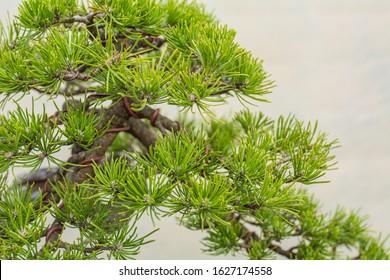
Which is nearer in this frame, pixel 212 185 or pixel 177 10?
pixel 212 185

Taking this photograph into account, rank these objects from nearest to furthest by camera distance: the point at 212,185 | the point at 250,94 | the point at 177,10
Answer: the point at 212,185 → the point at 250,94 → the point at 177,10

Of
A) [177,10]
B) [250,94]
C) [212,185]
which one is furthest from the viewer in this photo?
[177,10]

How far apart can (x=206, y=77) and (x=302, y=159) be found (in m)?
0.28

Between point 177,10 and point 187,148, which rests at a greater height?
point 177,10

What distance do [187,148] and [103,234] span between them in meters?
0.25

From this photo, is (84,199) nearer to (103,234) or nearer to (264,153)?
(103,234)

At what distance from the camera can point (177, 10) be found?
5.27 feet

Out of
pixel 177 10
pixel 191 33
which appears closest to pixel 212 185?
pixel 191 33
